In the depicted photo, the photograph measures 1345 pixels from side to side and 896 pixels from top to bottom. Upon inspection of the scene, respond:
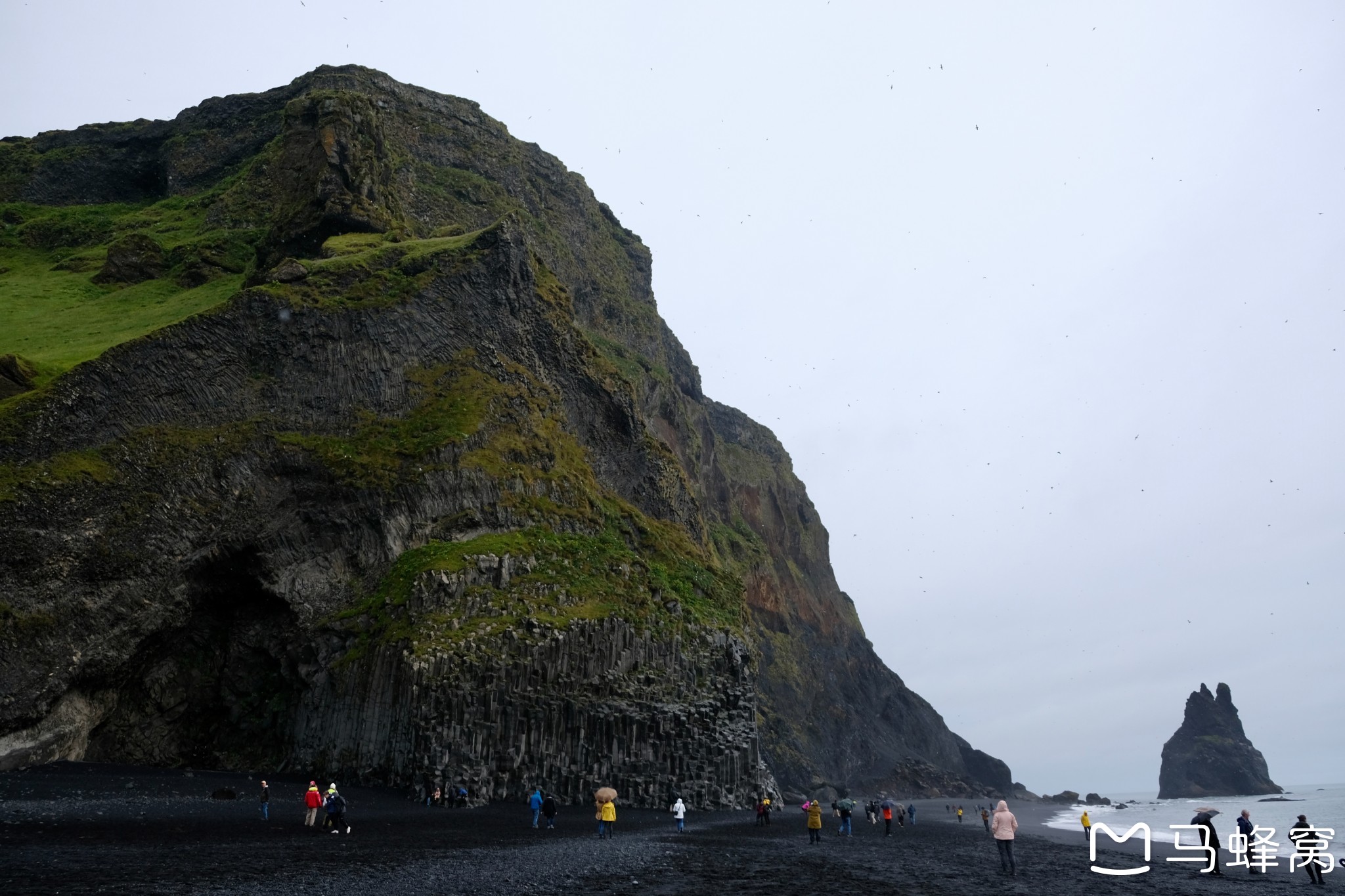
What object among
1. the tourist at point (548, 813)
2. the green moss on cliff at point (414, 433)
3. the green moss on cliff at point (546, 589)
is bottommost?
the tourist at point (548, 813)

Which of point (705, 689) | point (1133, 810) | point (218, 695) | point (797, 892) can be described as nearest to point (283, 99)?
point (218, 695)

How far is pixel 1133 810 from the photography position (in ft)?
415

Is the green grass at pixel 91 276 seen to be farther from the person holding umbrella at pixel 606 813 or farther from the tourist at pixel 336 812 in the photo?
the person holding umbrella at pixel 606 813

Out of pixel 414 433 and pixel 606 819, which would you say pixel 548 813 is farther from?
pixel 414 433

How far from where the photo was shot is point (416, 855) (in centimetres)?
2630

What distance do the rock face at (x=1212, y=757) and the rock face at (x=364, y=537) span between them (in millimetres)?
148761

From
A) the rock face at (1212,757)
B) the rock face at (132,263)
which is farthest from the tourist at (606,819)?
the rock face at (1212,757)

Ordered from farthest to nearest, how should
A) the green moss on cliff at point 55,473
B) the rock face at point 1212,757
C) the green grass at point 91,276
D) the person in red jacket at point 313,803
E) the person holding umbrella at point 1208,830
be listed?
the rock face at point 1212,757 → the green grass at point 91,276 → the green moss on cliff at point 55,473 → the person in red jacket at point 313,803 → the person holding umbrella at point 1208,830

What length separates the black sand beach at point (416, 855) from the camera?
21.4m

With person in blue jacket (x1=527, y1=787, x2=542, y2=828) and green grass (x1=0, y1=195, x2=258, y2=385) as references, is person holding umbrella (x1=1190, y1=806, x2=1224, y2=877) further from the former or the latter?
green grass (x1=0, y1=195, x2=258, y2=385)

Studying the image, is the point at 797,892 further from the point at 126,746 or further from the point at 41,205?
the point at 41,205

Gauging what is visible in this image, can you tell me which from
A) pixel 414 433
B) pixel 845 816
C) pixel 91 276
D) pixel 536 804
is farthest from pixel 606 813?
pixel 91 276

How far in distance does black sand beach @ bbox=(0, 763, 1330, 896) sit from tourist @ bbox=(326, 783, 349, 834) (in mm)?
571

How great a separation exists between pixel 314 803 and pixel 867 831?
31.9m
